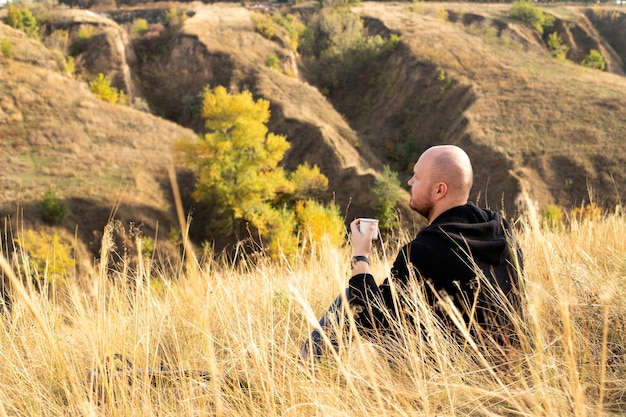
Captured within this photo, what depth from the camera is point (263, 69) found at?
156ft

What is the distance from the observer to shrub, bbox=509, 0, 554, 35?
62.7 m

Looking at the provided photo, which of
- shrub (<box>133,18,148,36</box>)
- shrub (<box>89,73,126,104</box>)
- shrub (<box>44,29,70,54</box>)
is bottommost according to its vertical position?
shrub (<box>89,73,126,104</box>)

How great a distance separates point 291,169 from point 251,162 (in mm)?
7230

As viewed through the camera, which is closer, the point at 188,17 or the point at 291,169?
the point at 291,169

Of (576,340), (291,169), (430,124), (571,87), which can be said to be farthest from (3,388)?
(571,87)

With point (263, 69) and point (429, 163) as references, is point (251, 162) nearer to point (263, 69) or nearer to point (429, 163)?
point (263, 69)

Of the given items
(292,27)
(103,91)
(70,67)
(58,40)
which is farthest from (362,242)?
(292,27)

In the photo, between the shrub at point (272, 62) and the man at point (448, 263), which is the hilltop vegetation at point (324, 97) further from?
the man at point (448, 263)

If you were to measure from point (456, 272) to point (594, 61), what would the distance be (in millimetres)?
68354

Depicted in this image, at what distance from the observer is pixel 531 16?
208 ft

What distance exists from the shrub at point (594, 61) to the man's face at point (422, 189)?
214 feet

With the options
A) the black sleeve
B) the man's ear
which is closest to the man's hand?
the black sleeve

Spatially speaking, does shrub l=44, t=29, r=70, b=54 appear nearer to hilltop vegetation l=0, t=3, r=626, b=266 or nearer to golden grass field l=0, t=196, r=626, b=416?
hilltop vegetation l=0, t=3, r=626, b=266

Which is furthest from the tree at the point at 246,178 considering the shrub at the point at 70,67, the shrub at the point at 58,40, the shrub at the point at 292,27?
the shrub at the point at 292,27
